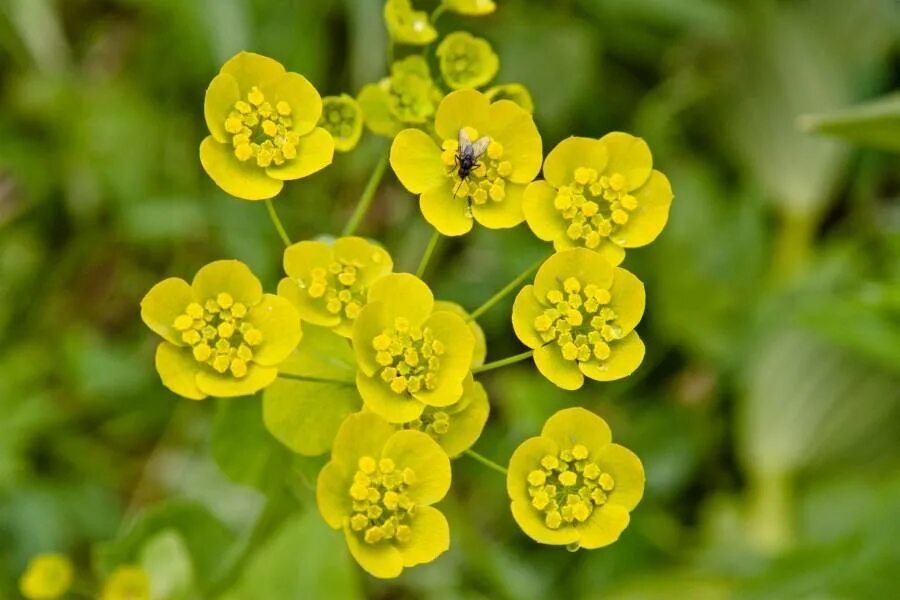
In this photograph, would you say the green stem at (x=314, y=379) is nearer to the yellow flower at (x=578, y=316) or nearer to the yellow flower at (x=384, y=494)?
the yellow flower at (x=384, y=494)

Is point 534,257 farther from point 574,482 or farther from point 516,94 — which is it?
point 574,482

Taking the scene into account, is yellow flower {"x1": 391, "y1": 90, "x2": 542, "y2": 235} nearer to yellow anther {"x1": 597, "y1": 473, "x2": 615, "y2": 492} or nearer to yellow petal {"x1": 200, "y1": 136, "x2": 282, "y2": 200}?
yellow petal {"x1": 200, "y1": 136, "x2": 282, "y2": 200}

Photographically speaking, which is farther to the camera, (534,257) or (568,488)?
(534,257)

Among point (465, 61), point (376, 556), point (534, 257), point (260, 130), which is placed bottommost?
point (534, 257)

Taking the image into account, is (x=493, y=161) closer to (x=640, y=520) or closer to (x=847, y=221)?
(x=640, y=520)

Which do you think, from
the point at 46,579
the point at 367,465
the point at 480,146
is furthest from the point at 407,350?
the point at 46,579

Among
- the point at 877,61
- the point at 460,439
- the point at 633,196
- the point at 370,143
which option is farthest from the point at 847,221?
the point at 460,439
